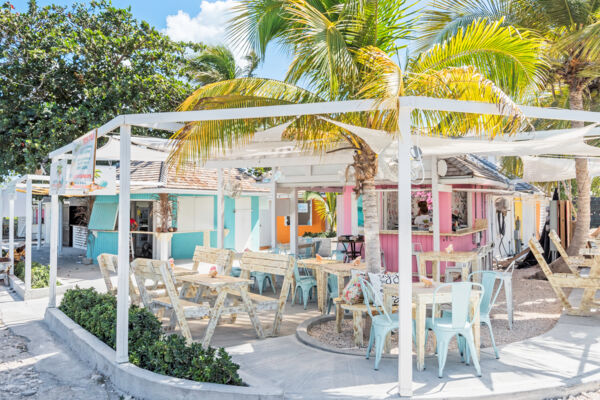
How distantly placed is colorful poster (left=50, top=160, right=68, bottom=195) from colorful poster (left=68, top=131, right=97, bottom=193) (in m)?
0.91

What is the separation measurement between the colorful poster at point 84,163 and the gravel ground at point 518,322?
3421 millimetres

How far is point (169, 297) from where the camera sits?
6070 mm

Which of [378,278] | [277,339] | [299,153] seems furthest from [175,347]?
[299,153]

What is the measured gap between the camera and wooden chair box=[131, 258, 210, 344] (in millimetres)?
5625

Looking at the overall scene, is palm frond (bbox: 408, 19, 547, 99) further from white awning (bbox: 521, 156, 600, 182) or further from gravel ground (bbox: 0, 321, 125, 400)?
gravel ground (bbox: 0, 321, 125, 400)

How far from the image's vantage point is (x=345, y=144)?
23.9 ft

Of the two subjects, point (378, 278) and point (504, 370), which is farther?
point (378, 278)

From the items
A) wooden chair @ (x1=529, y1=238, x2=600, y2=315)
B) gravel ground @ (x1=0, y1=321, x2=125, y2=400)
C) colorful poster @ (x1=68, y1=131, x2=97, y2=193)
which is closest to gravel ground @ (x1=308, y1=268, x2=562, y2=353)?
wooden chair @ (x1=529, y1=238, x2=600, y2=315)

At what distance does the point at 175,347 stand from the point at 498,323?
480 centimetres

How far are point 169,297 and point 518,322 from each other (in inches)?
198

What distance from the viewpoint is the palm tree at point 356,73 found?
213 inches

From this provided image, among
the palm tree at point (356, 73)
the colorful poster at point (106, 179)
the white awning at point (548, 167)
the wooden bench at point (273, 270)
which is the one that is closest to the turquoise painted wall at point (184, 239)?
the colorful poster at point (106, 179)

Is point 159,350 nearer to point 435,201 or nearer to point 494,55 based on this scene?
point 494,55

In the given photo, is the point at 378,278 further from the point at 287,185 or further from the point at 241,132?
the point at 287,185
